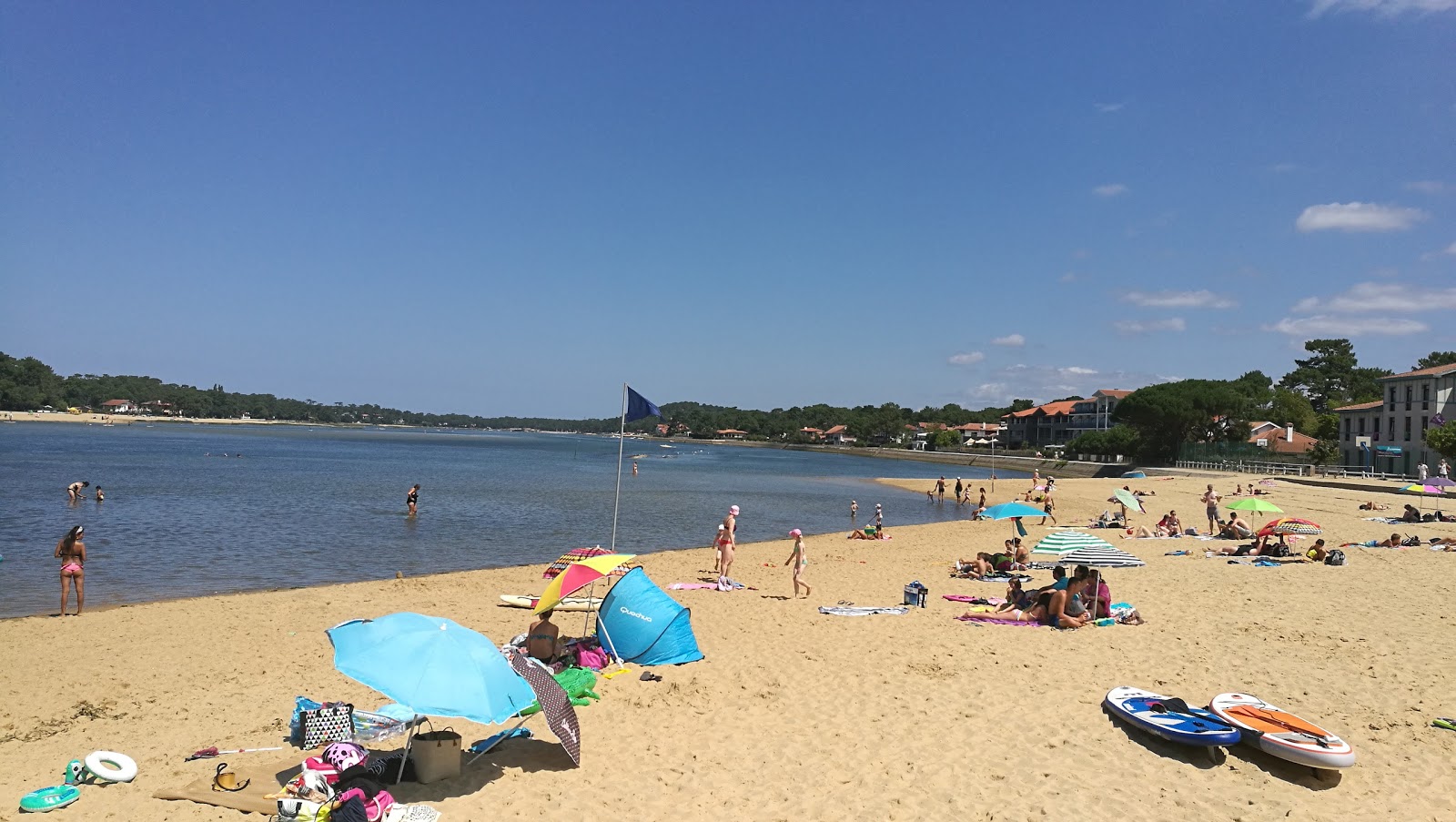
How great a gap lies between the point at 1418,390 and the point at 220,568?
64581 millimetres

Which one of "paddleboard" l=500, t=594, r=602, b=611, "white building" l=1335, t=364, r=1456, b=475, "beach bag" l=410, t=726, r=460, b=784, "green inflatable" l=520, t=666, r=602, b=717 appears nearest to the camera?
"beach bag" l=410, t=726, r=460, b=784

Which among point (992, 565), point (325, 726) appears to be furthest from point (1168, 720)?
point (992, 565)

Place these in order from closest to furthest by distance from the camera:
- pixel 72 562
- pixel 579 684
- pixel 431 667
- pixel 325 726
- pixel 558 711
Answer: pixel 431 667
pixel 558 711
pixel 325 726
pixel 579 684
pixel 72 562

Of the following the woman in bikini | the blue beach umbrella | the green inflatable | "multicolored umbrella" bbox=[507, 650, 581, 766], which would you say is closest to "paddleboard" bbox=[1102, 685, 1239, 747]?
"multicolored umbrella" bbox=[507, 650, 581, 766]

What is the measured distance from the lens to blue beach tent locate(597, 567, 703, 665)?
34.1 ft

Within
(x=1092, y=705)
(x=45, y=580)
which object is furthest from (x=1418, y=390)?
(x=45, y=580)

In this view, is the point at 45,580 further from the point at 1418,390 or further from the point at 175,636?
the point at 1418,390

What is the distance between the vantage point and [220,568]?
63.1ft

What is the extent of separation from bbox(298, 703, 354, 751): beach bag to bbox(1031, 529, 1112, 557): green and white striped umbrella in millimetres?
9687

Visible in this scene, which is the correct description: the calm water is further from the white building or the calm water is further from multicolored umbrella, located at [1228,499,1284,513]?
the white building

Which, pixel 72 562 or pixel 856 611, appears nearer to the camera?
pixel 856 611

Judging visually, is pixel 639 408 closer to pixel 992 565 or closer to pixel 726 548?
pixel 726 548

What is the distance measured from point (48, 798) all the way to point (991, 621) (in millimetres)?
11127

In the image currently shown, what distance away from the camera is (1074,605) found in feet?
40.0
